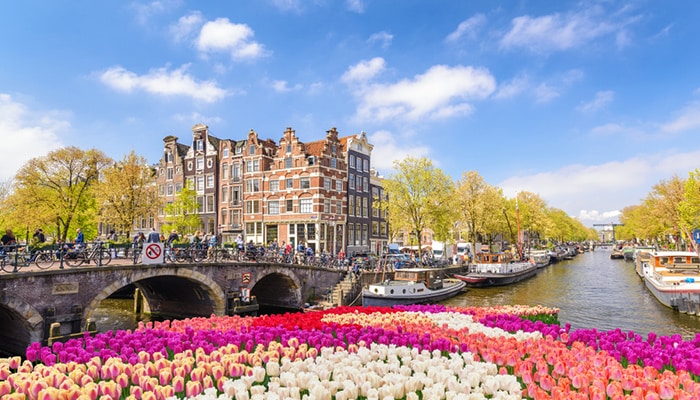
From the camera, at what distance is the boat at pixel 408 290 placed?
99.4 feet

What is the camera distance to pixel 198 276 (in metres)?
25.7

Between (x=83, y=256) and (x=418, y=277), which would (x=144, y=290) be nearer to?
(x=83, y=256)

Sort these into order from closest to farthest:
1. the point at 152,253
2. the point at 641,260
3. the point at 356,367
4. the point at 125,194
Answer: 1. the point at 356,367
2. the point at 152,253
3. the point at 125,194
4. the point at 641,260

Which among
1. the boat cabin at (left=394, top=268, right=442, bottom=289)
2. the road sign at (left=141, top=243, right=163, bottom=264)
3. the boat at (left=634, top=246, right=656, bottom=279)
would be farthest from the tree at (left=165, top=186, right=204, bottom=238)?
the boat at (left=634, top=246, right=656, bottom=279)

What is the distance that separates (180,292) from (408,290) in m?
15.1

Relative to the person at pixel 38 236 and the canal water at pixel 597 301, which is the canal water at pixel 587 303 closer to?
the canal water at pixel 597 301

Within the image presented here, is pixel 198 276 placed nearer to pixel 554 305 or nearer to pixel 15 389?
pixel 15 389

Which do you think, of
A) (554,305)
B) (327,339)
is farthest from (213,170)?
(327,339)

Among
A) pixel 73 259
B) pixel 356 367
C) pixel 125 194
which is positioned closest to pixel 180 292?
pixel 73 259

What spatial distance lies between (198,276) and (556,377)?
21996 millimetres

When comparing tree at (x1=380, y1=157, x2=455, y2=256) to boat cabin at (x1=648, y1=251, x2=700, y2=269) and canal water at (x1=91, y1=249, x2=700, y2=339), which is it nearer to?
canal water at (x1=91, y1=249, x2=700, y2=339)

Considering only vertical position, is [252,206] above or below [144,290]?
above

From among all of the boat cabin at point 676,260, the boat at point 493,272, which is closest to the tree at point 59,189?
the boat at point 493,272

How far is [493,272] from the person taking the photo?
46.4 m
